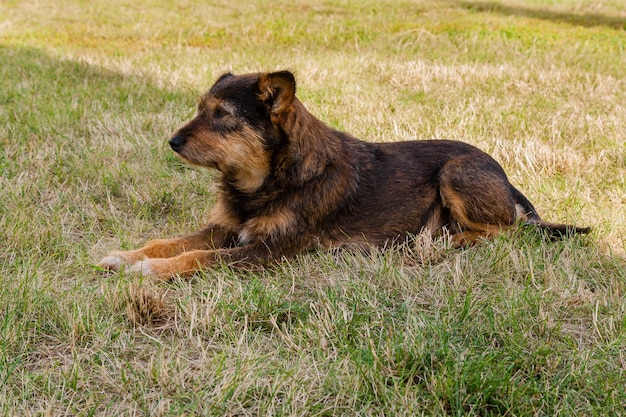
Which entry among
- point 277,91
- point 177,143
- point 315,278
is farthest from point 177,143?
point 315,278

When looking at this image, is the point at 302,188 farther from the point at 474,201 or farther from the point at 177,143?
the point at 474,201

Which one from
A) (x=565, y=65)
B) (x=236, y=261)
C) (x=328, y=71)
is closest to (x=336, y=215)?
(x=236, y=261)

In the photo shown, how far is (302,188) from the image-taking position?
4.55 m

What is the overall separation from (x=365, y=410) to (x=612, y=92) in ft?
27.0

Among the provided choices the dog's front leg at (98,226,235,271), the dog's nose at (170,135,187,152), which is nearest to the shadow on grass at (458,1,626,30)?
the dog's front leg at (98,226,235,271)

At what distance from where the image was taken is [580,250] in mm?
4598

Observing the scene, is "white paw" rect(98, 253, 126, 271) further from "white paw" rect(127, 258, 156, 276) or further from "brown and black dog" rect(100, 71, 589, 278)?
"white paw" rect(127, 258, 156, 276)

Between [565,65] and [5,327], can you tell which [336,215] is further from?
[565,65]

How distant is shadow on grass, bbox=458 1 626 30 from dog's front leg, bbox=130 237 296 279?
51.6 feet

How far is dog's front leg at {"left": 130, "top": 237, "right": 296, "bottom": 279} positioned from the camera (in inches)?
167

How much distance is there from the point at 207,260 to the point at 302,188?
2.69ft

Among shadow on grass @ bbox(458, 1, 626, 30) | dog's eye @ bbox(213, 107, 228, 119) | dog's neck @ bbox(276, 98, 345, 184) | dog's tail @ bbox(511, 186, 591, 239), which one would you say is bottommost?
shadow on grass @ bbox(458, 1, 626, 30)

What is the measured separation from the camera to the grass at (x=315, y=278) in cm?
304

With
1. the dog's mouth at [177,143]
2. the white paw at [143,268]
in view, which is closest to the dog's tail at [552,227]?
the dog's mouth at [177,143]
